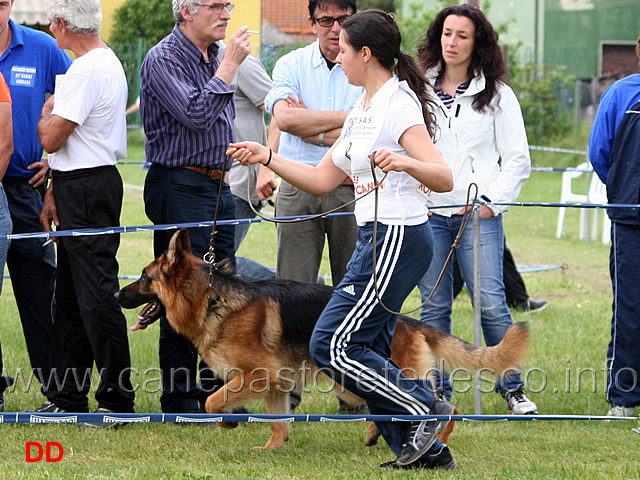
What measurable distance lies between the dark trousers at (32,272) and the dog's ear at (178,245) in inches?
46.1

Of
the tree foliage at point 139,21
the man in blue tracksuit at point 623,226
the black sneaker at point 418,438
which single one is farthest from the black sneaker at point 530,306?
the tree foliage at point 139,21

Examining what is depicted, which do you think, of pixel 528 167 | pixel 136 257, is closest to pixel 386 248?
pixel 528 167

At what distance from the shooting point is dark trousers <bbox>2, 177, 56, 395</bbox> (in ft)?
16.5

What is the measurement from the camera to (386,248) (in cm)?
352

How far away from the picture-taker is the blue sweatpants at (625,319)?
4918 mm

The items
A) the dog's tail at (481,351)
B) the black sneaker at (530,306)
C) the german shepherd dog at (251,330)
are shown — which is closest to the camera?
the dog's tail at (481,351)

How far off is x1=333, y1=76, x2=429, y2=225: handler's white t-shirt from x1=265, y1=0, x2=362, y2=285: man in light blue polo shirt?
4.40 feet

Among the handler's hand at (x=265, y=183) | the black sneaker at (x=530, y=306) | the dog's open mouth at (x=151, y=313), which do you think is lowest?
the black sneaker at (x=530, y=306)

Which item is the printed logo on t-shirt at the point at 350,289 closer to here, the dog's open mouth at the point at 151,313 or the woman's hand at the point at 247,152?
the woman's hand at the point at 247,152

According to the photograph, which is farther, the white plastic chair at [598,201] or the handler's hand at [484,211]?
the white plastic chair at [598,201]

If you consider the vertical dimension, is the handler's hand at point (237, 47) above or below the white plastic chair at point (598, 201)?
above

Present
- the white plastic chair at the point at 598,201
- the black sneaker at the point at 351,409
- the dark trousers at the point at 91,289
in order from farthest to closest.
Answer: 1. the white plastic chair at the point at 598,201
2. the black sneaker at the point at 351,409
3. the dark trousers at the point at 91,289

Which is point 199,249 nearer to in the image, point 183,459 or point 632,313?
point 183,459

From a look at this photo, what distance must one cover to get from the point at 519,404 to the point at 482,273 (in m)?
0.81
